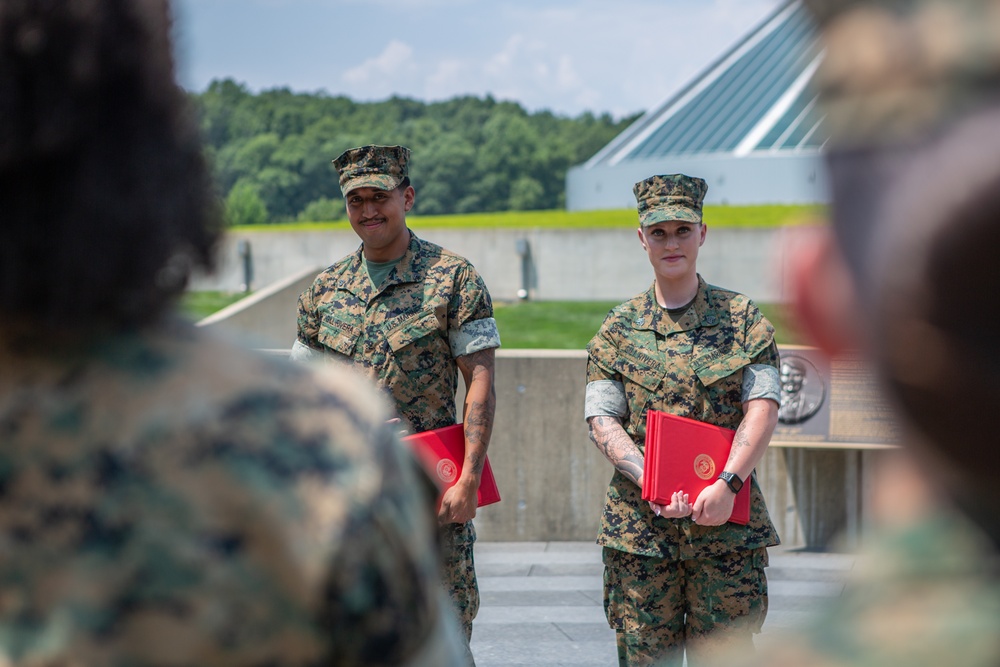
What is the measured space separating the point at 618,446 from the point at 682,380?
0.35 meters

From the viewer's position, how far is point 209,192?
1415mm

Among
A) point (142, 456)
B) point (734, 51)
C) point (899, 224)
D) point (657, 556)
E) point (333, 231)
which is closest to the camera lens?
point (899, 224)

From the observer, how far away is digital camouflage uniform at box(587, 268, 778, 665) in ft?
14.3

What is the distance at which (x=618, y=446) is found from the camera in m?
4.47

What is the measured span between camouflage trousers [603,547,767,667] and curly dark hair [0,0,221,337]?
11.0 feet

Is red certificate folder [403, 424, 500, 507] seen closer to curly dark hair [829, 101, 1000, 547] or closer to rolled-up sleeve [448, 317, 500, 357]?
rolled-up sleeve [448, 317, 500, 357]

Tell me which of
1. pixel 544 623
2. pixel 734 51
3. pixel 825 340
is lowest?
pixel 544 623

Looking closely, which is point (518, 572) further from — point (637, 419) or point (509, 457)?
point (637, 419)

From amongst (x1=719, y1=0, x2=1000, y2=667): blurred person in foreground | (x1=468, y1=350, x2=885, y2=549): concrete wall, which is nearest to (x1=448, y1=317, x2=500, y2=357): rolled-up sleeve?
(x1=468, y1=350, x2=885, y2=549): concrete wall

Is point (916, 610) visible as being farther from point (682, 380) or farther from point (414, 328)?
point (414, 328)

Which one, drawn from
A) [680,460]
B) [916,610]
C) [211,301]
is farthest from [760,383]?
[211,301]

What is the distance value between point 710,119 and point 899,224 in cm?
4676

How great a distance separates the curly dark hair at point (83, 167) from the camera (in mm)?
1265

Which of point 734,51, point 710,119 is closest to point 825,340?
point 710,119
